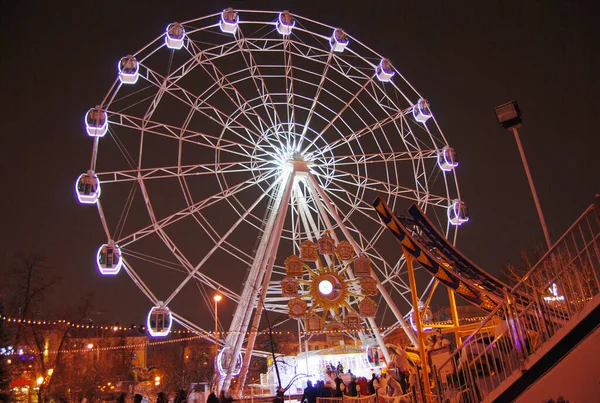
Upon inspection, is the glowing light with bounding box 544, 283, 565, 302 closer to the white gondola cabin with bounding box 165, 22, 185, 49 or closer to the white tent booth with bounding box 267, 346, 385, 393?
the white tent booth with bounding box 267, 346, 385, 393

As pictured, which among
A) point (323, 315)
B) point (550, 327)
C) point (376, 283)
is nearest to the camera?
point (550, 327)

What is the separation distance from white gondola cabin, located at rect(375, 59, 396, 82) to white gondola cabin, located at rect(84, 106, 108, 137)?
12860mm

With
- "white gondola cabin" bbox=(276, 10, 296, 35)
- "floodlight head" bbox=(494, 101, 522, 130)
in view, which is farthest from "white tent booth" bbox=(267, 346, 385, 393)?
"white gondola cabin" bbox=(276, 10, 296, 35)

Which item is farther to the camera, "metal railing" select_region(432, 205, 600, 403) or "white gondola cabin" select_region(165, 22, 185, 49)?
"white gondola cabin" select_region(165, 22, 185, 49)

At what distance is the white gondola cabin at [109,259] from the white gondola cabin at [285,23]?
39.1ft

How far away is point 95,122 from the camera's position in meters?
18.8

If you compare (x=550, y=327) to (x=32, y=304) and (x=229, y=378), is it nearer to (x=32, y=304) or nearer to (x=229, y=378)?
(x=229, y=378)

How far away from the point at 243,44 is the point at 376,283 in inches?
466

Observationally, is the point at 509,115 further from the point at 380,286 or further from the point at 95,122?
the point at 95,122

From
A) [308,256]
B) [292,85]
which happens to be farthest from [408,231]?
[292,85]

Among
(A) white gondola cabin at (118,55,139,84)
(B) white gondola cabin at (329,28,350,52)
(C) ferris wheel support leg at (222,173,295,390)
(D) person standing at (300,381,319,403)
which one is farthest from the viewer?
(B) white gondola cabin at (329,28,350,52)

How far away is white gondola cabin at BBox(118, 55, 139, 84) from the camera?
19.3 metres

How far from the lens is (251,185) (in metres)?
22.4

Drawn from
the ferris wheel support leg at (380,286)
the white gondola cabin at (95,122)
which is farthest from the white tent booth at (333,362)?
the white gondola cabin at (95,122)
